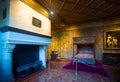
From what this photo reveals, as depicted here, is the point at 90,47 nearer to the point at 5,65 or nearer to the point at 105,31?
the point at 105,31

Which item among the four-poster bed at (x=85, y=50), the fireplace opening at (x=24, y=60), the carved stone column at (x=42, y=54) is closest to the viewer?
the fireplace opening at (x=24, y=60)

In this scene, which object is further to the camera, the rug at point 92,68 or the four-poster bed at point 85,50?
the four-poster bed at point 85,50

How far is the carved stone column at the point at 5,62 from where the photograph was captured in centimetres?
285

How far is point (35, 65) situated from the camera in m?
4.42

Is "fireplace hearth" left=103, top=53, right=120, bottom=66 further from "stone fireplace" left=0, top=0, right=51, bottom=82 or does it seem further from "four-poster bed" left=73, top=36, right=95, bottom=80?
"stone fireplace" left=0, top=0, right=51, bottom=82

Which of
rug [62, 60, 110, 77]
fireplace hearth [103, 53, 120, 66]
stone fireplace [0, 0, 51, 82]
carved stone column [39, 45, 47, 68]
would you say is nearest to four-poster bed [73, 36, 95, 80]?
rug [62, 60, 110, 77]

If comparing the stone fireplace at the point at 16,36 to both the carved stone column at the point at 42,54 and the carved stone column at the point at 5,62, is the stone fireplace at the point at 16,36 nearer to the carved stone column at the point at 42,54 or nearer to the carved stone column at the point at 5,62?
the carved stone column at the point at 5,62

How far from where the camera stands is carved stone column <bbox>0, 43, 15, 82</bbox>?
285cm

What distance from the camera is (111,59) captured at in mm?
5820

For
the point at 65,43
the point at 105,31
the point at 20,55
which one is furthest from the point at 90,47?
the point at 20,55

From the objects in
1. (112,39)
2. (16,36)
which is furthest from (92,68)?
(16,36)

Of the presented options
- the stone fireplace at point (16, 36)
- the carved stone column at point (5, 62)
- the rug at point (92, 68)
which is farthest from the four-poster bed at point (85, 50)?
the carved stone column at point (5, 62)

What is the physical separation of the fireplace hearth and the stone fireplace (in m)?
4.15

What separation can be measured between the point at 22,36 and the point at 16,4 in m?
1.01
